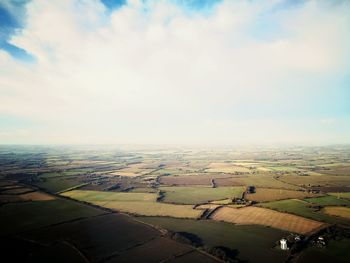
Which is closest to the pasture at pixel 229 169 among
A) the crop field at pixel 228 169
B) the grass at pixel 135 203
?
the crop field at pixel 228 169

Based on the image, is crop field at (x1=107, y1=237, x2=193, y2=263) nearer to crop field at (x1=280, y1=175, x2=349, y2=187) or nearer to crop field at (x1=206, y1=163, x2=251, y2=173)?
crop field at (x1=280, y1=175, x2=349, y2=187)

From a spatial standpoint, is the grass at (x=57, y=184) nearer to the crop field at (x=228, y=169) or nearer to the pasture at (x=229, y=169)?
the pasture at (x=229, y=169)

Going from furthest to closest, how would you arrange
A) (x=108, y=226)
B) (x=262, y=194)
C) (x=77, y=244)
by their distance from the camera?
(x=262, y=194) < (x=108, y=226) < (x=77, y=244)

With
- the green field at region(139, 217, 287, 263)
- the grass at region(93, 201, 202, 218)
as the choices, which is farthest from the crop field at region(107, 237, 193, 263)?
the grass at region(93, 201, 202, 218)

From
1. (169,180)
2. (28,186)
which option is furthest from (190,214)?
(28,186)

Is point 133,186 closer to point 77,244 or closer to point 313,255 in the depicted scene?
point 77,244
